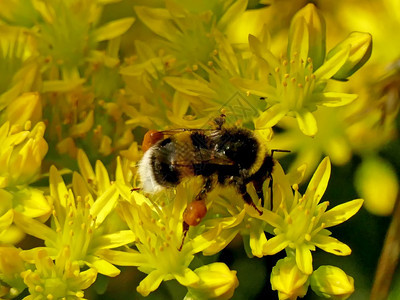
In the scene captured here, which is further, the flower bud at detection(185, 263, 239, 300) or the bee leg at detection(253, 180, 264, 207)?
the bee leg at detection(253, 180, 264, 207)

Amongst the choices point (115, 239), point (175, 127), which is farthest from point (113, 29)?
point (115, 239)

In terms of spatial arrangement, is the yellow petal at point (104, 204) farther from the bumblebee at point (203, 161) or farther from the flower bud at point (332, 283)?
the flower bud at point (332, 283)

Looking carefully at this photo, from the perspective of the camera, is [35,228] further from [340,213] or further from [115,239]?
[340,213]

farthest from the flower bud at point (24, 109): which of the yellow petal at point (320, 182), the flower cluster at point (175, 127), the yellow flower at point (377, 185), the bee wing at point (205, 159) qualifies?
the yellow flower at point (377, 185)

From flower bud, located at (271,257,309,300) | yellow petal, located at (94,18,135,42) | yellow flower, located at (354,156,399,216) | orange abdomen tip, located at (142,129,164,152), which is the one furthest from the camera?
yellow petal, located at (94,18,135,42)

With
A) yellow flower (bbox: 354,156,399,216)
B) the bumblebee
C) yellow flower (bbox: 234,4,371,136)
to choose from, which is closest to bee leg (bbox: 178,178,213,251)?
the bumblebee

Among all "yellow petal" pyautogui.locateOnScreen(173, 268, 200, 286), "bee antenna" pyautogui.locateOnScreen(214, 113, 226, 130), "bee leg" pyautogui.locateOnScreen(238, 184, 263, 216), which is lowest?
Answer: "yellow petal" pyautogui.locateOnScreen(173, 268, 200, 286)

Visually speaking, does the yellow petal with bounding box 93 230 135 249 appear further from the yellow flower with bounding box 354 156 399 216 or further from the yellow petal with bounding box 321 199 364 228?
the yellow flower with bounding box 354 156 399 216

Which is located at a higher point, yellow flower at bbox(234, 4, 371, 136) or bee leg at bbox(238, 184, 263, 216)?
yellow flower at bbox(234, 4, 371, 136)

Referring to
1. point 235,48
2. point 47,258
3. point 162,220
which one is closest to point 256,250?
point 162,220
